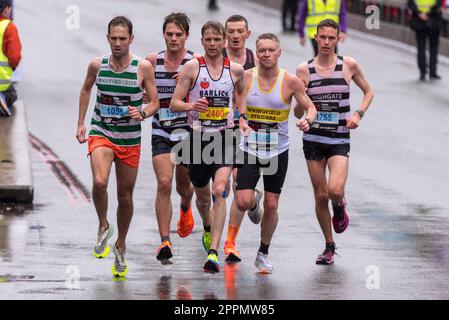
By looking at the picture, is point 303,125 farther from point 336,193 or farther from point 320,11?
point 320,11

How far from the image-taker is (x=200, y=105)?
12.1 metres

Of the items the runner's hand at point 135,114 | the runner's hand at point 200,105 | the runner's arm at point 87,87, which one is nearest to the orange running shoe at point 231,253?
the runner's hand at point 200,105

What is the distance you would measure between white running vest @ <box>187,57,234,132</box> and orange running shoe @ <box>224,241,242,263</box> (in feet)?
3.57

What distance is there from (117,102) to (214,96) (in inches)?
34.1

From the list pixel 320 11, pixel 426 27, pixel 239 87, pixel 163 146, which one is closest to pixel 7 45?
pixel 163 146

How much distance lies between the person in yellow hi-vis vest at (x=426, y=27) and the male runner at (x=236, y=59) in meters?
12.6

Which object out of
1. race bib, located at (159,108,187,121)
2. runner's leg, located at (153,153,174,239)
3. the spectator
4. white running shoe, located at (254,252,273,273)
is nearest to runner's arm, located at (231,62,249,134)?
race bib, located at (159,108,187,121)

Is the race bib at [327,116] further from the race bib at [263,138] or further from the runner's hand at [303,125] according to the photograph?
the runner's hand at [303,125]

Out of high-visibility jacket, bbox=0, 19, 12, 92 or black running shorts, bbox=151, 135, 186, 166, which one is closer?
black running shorts, bbox=151, 135, 186, 166

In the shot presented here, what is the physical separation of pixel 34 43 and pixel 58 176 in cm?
1477

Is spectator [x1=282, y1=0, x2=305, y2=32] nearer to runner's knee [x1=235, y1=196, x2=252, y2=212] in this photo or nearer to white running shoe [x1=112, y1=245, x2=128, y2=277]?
runner's knee [x1=235, y1=196, x2=252, y2=212]

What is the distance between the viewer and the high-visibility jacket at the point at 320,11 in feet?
80.4

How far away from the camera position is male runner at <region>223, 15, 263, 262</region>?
42.0 feet
